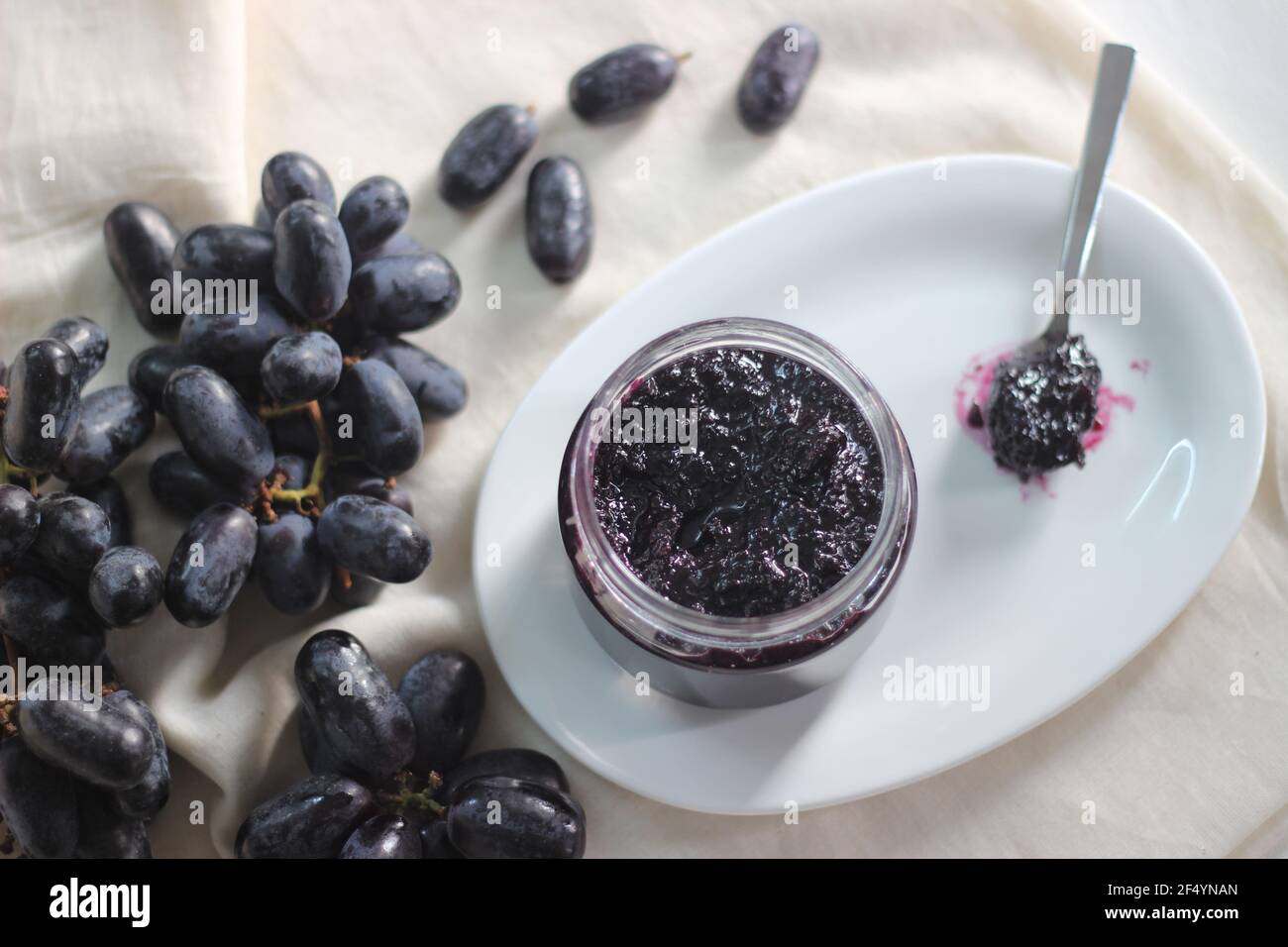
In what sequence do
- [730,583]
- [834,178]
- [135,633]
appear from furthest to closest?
[834,178]
[135,633]
[730,583]

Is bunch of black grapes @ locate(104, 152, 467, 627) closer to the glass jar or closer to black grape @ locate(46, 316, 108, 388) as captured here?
black grape @ locate(46, 316, 108, 388)

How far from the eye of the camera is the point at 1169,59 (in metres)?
1.41

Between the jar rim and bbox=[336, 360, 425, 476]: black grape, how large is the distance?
0.15 metres

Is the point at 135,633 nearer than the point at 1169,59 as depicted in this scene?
Yes

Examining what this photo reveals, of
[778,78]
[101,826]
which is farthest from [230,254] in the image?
[778,78]

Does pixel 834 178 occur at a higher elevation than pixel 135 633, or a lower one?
higher

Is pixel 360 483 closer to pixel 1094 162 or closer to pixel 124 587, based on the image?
pixel 124 587

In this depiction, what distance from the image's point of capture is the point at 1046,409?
1157 millimetres

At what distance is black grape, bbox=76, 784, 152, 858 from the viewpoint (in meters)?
1.03

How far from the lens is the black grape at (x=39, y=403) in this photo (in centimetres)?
96

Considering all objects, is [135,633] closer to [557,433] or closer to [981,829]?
[557,433]
